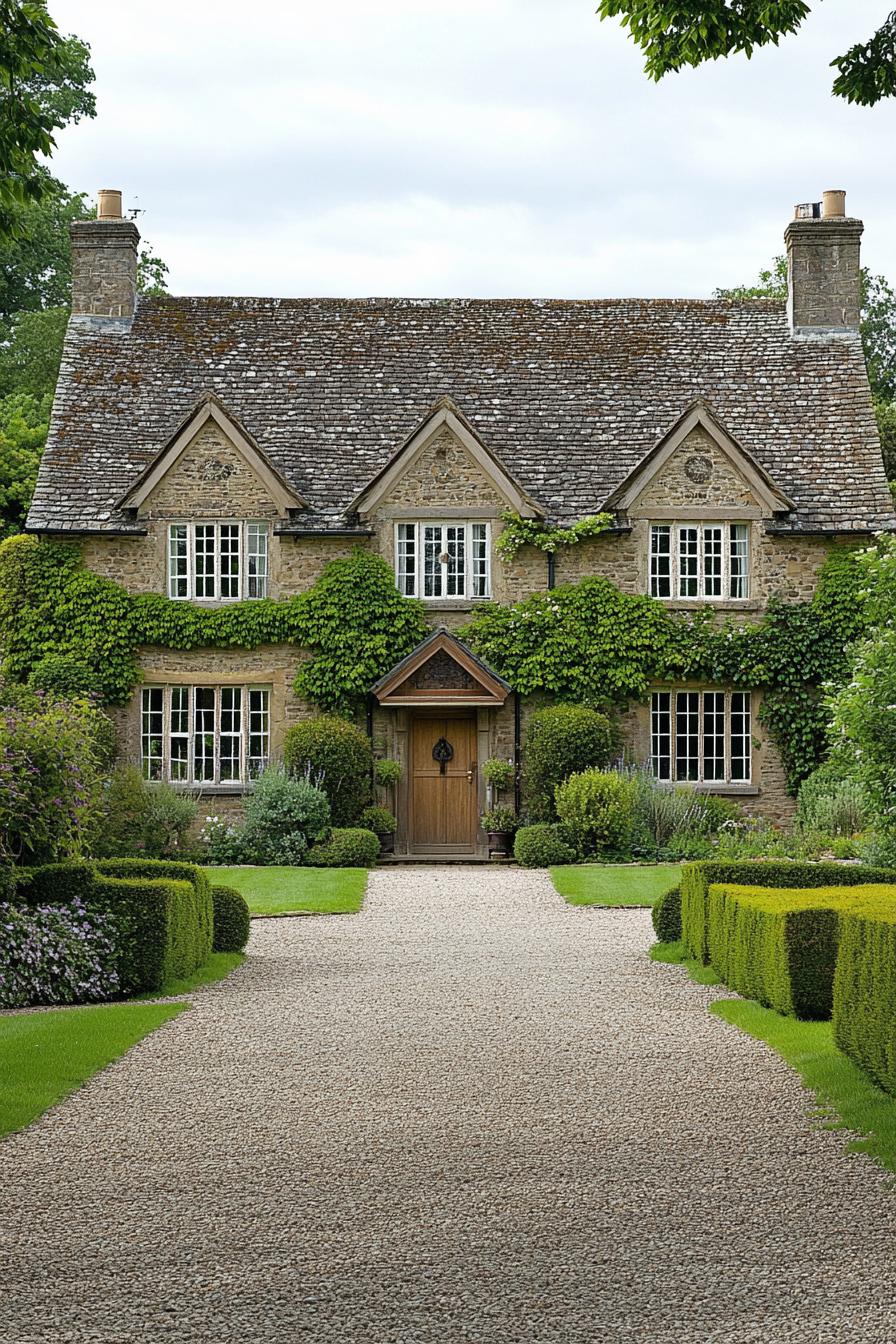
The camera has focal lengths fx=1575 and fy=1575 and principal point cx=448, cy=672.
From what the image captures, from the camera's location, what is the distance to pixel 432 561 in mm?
27422

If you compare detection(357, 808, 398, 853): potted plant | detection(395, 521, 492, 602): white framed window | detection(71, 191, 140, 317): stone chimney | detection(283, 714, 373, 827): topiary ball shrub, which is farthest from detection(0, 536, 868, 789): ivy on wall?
detection(71, 191, 140, 317): stone chimney

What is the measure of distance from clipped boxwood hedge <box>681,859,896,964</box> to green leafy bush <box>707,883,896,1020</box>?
130 centimetres

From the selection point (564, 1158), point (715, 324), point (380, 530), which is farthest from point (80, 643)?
point (564, 1158)

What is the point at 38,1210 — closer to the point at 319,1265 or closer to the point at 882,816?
the point at 319,1265

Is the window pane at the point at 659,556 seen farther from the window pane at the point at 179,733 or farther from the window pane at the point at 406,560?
the window pane at the point at 179,733

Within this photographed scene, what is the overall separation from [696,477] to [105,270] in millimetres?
12039

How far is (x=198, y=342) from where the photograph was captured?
30172 mm

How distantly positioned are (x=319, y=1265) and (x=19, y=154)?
6725 mm

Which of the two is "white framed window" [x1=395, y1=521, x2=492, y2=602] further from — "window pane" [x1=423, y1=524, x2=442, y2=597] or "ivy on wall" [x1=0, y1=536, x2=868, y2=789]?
"ivy on wall" [x1=0, y1=536, x2=868, y2=789]

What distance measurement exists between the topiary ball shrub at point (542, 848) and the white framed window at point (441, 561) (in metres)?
4.66

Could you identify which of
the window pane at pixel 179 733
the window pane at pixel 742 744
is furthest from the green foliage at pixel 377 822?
the window pane at pixel 742 744

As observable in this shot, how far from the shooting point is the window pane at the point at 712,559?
90.1 feet

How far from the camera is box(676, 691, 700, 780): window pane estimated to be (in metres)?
27.2

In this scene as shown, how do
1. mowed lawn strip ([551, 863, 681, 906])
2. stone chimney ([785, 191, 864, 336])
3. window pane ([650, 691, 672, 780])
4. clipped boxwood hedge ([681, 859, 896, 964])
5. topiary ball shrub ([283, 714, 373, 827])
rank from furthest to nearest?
stone chimney ([785, 191, 864, 336]), window pane ([650, 691, 672, 780]), topiary ball shrub ([283, 714, 373, 827]), mowed lawn strip ([551, 863, 681, 906]), clipped boxwood hedge ([681, 859, 896, 964])
